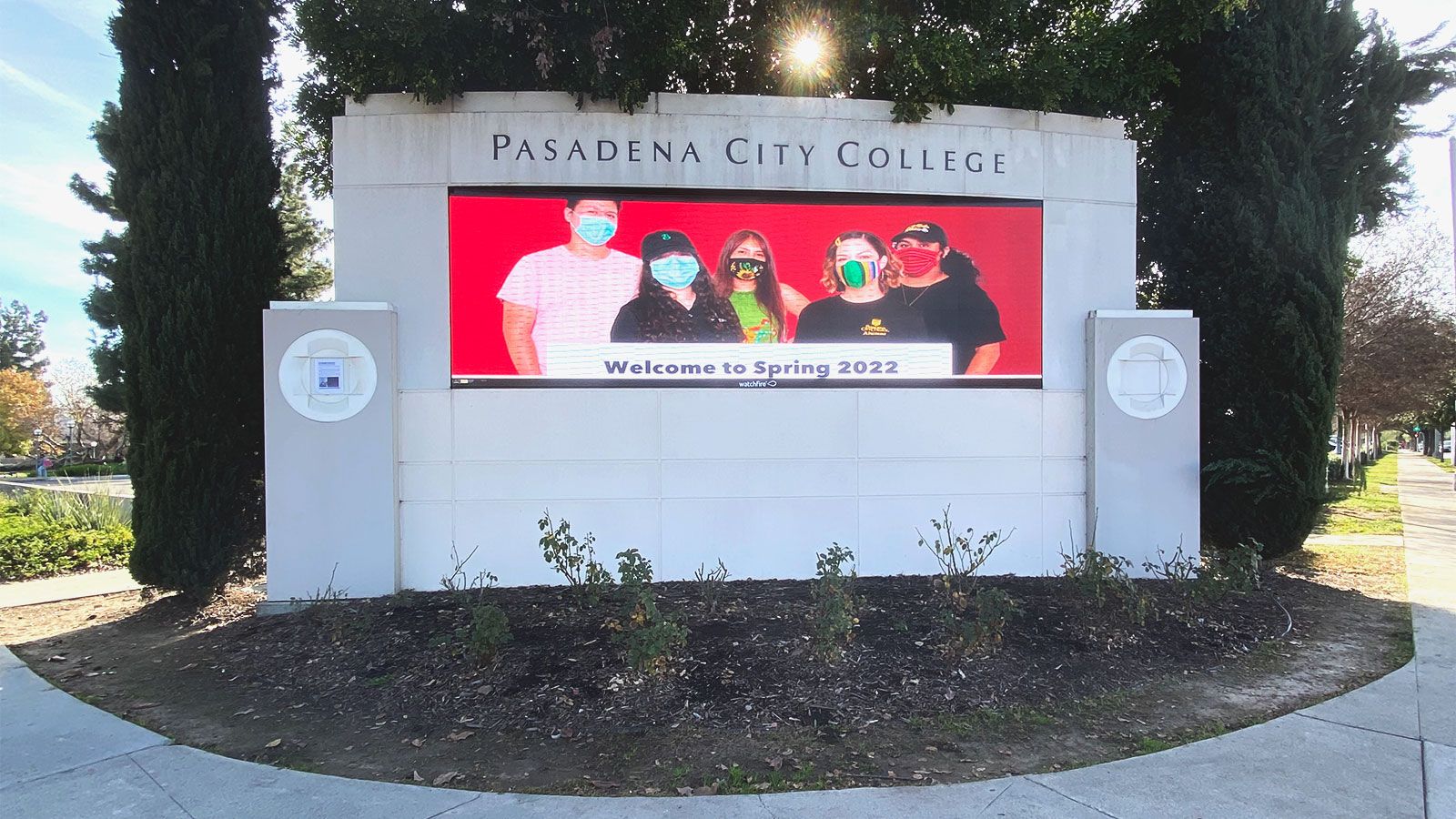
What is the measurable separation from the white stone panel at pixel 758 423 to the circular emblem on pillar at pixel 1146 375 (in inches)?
93.7

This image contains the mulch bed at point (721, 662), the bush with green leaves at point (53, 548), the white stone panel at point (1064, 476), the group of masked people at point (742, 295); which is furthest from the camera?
the bush with green leaves at point (53, 548)

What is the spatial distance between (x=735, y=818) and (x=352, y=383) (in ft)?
15.5

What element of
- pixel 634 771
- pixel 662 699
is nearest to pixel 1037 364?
pixel 662 699

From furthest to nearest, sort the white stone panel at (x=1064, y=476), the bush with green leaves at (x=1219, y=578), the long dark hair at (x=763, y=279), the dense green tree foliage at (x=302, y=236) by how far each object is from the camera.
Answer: the dense green tree foliage at (x=302, y=236) < the white stone panel at (x=1064, y=476) < the long dark hair at (x=763, y=279) < the bush with green leaves at (x=1219, y=578)

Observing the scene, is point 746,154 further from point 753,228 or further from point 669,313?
point 669,313

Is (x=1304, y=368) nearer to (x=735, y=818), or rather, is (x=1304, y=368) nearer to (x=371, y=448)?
(x=735, y=818)

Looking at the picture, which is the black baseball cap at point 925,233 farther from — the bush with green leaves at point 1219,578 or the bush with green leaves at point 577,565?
the bush with green leaves at point 577,565

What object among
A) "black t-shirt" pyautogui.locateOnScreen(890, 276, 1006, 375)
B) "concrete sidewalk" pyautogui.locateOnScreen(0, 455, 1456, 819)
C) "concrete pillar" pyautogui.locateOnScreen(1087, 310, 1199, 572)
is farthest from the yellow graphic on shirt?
"concrete sidewalk" pyautogui.locateOnScreen(0, 455, 1456, 819)

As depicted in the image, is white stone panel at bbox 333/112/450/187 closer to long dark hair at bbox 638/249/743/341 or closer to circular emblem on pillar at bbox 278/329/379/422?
circular emblem on pillar at bbox 278/329/379/422

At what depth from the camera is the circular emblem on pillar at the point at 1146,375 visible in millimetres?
6785

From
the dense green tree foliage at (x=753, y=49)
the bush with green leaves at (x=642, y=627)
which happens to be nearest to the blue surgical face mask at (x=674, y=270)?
the dense green tree foliage at (x=753, y=49)

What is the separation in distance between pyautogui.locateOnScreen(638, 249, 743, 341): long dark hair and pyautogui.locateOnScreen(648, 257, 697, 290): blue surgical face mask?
4 cm

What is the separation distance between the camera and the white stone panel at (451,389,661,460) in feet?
21.4

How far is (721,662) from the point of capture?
4.78m
